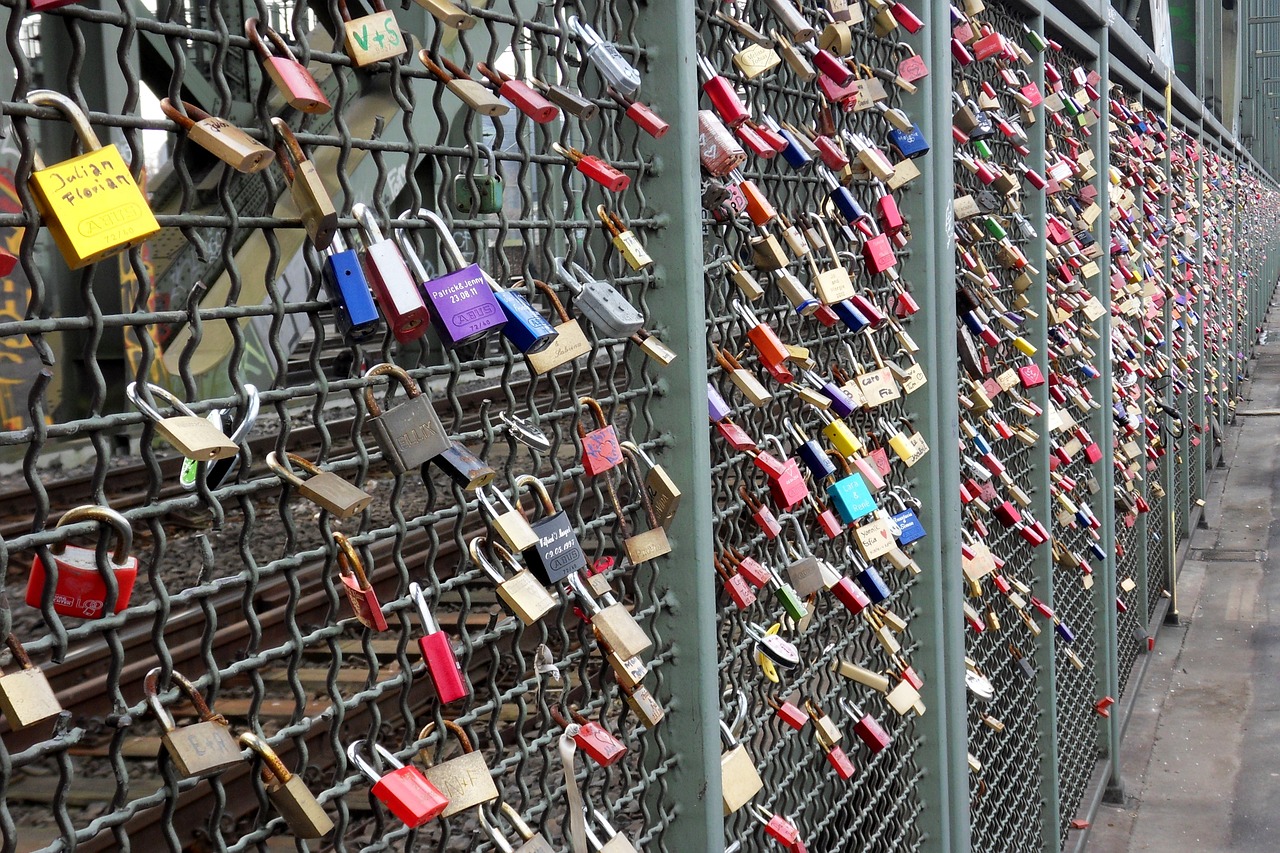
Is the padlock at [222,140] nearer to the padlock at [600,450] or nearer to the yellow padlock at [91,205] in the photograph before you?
the yellow padlock at [91,205]

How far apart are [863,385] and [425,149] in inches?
46.4

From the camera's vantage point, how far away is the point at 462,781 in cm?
119

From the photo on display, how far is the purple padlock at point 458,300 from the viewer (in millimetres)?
1139

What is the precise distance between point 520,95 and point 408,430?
14.2 inches

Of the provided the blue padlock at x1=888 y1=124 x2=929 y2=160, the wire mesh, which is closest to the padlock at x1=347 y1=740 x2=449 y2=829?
the wire mesh

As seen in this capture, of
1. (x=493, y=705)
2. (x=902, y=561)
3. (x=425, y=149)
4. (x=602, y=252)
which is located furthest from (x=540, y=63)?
(x=902, y=561)

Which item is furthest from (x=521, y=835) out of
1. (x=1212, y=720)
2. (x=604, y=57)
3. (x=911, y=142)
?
(x=1212, y=720)

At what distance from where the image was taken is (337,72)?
1.10 metres

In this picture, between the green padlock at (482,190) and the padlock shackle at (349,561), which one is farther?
the green padlock at (482,190)

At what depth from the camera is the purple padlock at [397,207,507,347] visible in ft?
3.74

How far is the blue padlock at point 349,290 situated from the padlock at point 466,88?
215 millimetres

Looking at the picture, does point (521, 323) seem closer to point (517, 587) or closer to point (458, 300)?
point (458, 300)

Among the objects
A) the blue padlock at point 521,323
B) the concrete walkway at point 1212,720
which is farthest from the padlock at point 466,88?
the concrete walkway at point 1212,720

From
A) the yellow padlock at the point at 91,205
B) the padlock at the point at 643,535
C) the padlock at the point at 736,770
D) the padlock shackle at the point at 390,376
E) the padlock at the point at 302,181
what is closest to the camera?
the yellow padlock at the point at 91,205
